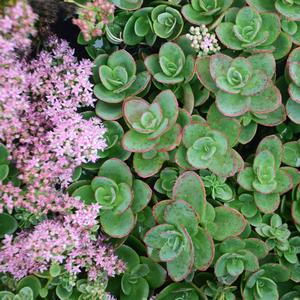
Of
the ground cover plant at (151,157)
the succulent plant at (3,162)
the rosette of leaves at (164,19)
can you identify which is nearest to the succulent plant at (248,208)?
the ground cover plant at (151,157)

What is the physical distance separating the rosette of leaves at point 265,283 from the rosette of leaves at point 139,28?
0.65 meters

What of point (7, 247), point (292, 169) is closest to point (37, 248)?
point (7, 247)

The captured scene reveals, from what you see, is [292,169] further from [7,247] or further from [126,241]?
[7,247]

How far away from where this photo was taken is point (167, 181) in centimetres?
128

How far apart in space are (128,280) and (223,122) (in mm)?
465

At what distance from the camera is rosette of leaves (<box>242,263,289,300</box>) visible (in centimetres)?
125

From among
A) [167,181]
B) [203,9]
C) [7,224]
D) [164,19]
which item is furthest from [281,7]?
[7,224]

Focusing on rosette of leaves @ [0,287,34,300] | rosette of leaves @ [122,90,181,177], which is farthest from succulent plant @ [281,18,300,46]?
rosette of leaves @ [0,287,34,300]

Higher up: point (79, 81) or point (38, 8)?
point (38, 8)

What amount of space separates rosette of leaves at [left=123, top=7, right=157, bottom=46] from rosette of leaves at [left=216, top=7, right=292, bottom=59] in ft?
0.60

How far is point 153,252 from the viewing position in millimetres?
1271

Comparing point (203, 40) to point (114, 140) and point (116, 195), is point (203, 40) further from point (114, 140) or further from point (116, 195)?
point (116, 195)

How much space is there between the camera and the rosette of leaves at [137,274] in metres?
1.27

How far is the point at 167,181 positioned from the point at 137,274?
25 centimetres
